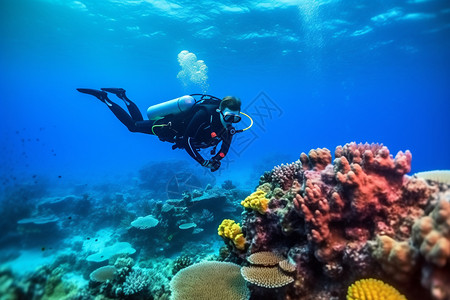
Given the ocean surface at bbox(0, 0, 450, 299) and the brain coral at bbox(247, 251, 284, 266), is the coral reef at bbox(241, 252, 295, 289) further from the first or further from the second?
the ocean surface at bbox(0, 0, 450, 299)

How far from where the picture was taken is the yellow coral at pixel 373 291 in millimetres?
2306

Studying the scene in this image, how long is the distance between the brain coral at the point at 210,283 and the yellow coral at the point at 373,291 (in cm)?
165

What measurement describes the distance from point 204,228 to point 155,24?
2425cm

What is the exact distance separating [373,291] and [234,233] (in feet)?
8.20

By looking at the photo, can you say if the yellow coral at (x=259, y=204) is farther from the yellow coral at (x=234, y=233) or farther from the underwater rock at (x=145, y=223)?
the underwater rock at (x=145, y=223)

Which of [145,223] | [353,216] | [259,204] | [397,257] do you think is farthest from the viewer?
[145,223]

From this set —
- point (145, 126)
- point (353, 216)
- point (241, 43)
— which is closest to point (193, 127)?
point (145, 126)

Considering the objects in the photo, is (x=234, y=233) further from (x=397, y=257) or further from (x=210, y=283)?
(x=397, y=257)

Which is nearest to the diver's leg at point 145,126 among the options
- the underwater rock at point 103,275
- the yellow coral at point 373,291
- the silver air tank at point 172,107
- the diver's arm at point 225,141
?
the silver air tank at point 172,107

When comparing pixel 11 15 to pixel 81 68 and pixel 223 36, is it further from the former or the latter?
pixel 223 36

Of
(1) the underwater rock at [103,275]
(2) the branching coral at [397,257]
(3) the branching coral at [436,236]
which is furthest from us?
(1) the underwater rock at [103,275]

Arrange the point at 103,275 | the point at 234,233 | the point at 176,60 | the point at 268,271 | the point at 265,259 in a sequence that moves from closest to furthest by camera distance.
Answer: the point at 268,271 < the point at 265,259 < the point at 234,233 < the point at 103,275 < the point at 176,60

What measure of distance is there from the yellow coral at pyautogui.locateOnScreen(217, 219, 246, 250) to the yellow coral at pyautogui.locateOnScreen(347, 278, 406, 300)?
2.08 meters

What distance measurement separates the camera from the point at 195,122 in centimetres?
722
